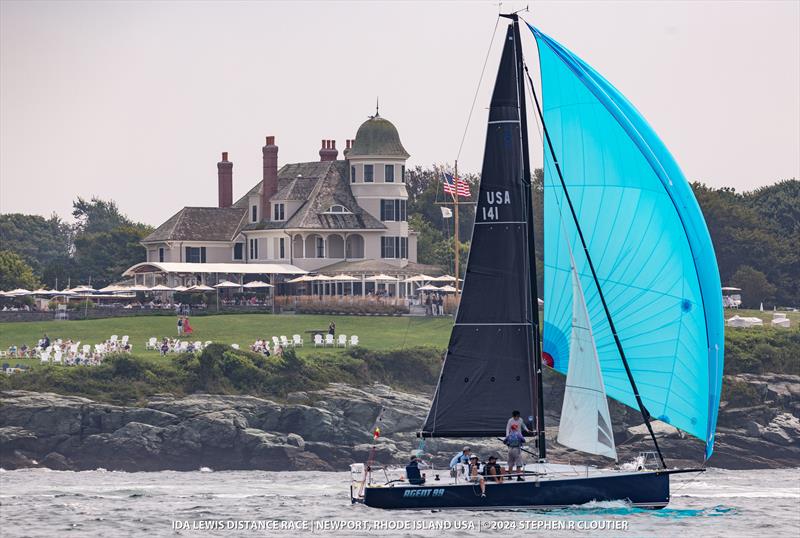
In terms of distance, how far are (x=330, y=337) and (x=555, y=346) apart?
3196 cm

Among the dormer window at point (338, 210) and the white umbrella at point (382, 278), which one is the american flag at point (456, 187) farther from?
the dormer window at point (338, 210)

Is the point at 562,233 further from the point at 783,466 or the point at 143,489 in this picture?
the point at 783,466

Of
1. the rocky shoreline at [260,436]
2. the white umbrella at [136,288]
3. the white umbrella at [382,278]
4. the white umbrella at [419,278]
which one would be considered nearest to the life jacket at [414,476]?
the rocky shoreline at [260,436]

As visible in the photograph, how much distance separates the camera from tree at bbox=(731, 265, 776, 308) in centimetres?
8912

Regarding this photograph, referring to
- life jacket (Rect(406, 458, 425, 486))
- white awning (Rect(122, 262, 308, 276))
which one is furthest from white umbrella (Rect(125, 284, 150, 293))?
life jacket (Rect(406, 458, 425, 486))

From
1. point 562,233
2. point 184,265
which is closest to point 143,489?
point 562,233

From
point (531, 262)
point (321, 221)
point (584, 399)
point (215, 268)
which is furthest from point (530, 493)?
point (321, 221)

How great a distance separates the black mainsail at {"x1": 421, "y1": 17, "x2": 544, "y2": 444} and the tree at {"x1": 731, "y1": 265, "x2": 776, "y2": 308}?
5725cm

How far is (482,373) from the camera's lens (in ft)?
111

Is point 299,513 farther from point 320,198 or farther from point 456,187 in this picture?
point 320,198

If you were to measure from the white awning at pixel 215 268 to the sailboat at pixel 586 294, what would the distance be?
50371 millimetres

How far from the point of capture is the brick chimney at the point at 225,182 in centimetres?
9625

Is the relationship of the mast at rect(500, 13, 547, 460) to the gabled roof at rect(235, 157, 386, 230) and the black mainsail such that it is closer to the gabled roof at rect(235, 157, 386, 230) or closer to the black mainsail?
the black mainsail

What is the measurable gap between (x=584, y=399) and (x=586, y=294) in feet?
7.10
